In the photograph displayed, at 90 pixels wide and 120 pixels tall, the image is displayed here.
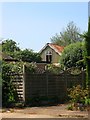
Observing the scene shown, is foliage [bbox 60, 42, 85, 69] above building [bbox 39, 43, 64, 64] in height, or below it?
below

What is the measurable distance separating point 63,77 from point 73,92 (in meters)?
3.10

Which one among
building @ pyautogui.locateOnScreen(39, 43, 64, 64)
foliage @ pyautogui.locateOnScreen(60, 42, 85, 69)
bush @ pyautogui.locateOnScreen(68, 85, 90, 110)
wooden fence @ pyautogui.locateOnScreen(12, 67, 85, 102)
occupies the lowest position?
bush @ pyautogui.locateOnScreen(68, 85, 90, 110)

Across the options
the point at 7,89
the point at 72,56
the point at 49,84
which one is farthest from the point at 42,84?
the point at 72,56

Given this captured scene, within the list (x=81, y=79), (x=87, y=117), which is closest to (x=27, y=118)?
(x=87, y=117)

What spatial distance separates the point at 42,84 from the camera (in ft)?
61.0

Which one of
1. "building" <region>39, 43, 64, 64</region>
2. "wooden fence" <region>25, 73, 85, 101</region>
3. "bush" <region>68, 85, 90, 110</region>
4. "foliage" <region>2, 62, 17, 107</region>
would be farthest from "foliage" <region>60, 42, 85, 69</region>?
"building" <region>39, 43, 64, 64</region>

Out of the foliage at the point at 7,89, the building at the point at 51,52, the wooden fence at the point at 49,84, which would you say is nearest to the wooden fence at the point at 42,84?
the wooden fence at the point at 49,84

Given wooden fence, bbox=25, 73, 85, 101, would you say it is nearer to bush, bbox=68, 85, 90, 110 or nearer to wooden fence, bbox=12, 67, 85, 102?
wooden fence, bbox=12, 67, 85, 102

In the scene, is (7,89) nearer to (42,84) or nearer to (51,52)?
(42,84)

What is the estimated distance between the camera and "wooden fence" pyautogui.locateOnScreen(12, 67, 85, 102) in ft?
58.7

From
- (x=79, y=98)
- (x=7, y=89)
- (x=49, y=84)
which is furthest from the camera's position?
(x=49, y=84)

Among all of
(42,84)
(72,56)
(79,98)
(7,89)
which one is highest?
(72,56)

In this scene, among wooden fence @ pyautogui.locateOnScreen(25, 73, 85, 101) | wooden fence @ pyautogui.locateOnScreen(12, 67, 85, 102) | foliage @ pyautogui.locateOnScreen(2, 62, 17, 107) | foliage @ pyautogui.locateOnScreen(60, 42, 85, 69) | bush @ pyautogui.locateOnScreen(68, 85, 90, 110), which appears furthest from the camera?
foliage @ pyautogui.locateOnScreen(60, 42, 85, 69)

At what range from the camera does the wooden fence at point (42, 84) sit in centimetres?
1791
